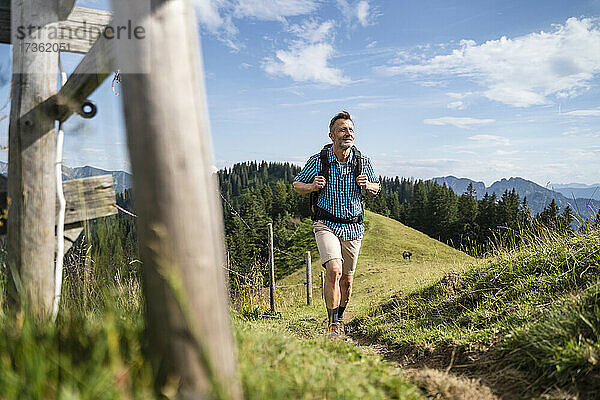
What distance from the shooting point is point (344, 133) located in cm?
567

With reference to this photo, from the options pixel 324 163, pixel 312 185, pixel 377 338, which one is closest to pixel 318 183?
pixel 312 185

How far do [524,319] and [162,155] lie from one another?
3.79 meters

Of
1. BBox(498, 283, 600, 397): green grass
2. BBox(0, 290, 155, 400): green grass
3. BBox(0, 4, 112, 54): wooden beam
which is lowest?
BBox(498, 283, 600, 397): green grass

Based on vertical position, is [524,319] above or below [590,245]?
below

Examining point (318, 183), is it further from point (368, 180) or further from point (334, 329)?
point (334, 329)

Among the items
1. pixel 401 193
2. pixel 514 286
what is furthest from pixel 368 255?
pixel 401 193

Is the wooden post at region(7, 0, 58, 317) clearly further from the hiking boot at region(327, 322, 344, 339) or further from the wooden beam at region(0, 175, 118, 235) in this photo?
the hiking boot at region(327, 322, 344, 339)

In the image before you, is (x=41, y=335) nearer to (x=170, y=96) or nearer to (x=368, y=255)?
(x=170, y=96)

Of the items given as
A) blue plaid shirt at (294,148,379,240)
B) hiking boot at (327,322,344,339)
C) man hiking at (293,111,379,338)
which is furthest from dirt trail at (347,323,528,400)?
blue plaid shirt at (294,148,379,240)

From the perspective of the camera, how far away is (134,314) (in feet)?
9.39

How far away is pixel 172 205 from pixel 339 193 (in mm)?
4257

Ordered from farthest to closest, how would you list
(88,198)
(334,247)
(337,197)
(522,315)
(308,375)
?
1. (337,197)
2. (334,247)
3. (522,315)
4. (88,198)
5. (308,375)

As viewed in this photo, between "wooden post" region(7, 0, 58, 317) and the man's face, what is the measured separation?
3.49 meters

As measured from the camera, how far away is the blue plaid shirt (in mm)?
5617
